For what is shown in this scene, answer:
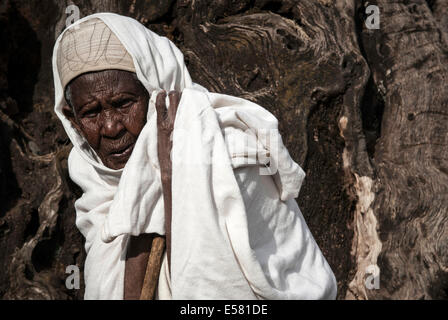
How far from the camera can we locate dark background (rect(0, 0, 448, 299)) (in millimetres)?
Answer: 4000

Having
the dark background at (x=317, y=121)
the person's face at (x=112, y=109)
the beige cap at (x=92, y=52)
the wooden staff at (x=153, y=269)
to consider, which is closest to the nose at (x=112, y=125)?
the person's face at (x=112, y=109)

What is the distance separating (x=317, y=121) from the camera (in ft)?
13.7

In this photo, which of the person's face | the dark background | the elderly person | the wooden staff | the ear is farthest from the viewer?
the dark background

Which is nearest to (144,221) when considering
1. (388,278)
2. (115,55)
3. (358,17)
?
(115,55)

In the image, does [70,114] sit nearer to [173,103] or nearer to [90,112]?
[90,112]

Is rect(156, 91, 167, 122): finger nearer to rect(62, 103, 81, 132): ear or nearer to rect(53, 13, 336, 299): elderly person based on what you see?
rect(53, 13, 336, 299): elderly person

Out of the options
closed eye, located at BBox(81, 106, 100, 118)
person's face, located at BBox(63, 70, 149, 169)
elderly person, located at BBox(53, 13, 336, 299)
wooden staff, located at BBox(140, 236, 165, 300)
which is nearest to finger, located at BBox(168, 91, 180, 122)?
elderly person, located at BBox(53, 13, 336, 299)

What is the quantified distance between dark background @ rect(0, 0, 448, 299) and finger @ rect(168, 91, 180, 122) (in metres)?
1.78

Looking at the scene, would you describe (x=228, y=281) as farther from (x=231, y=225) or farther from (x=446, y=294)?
(x=446, y=294)

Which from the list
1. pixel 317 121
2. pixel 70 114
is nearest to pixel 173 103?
pixel 70 114

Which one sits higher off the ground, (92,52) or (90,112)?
(92,52)

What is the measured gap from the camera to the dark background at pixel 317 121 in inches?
157

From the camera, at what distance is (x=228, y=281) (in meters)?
2.21

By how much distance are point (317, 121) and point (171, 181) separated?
2033 millimetres
